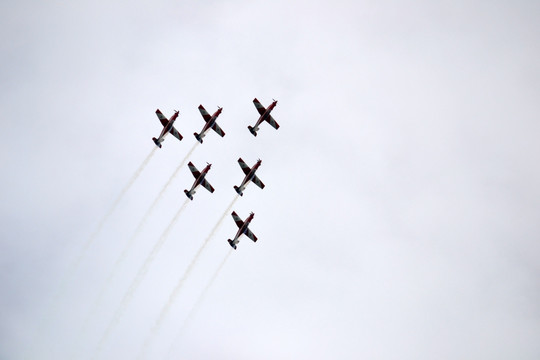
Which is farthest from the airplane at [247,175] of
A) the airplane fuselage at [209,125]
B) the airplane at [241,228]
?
the airplane fuselage at [209,125]

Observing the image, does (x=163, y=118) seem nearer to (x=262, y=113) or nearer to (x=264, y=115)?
(x=262, y=113)

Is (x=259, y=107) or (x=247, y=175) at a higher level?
(x=259, y=107)

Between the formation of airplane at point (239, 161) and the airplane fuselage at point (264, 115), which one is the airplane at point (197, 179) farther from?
the airplane fuselage at point (264, 115)

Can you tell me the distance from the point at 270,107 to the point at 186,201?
2323 centimetres

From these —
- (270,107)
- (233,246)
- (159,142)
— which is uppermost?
(270,107)

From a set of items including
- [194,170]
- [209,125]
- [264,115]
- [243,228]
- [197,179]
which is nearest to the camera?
[264,115]

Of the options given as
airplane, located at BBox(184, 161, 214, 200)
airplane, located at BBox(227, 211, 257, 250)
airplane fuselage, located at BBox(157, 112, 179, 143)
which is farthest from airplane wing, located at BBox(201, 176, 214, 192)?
airplane fuselage, located at BBox(157, 112, 179, 143)

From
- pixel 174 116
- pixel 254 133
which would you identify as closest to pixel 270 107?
pixel 254 133

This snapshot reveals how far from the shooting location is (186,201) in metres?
144

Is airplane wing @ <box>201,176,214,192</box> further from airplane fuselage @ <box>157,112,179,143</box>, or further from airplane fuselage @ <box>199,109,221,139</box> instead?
airplane fuselage @ <box>157,112,179,143</box>

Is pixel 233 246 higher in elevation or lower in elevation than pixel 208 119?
lower

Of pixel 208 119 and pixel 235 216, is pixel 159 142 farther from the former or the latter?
pixel 235 216

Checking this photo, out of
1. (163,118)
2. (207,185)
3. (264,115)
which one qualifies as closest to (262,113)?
(264,115)

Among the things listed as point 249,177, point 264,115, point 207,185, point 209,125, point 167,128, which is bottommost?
point 207,185
